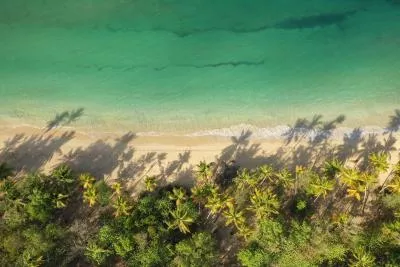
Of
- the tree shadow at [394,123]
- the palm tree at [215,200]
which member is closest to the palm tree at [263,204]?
the palm tree at [215,200]

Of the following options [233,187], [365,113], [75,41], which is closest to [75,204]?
[233,187]

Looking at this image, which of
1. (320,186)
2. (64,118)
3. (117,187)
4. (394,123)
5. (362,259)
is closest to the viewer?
(362,259)

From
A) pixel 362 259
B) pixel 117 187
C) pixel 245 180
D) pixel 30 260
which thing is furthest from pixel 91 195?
pixel 362 259

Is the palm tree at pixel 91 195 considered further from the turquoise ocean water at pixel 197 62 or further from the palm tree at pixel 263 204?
the palm tree at pixel 263 204

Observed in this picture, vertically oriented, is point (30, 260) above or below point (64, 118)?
below

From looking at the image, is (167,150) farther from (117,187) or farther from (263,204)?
(263,204)

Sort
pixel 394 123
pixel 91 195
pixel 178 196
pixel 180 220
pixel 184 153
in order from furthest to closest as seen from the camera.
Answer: pixel 394 123 → pixel 184 153 → pixel 91 195 → pixel 178 196 → pixel 180 220
